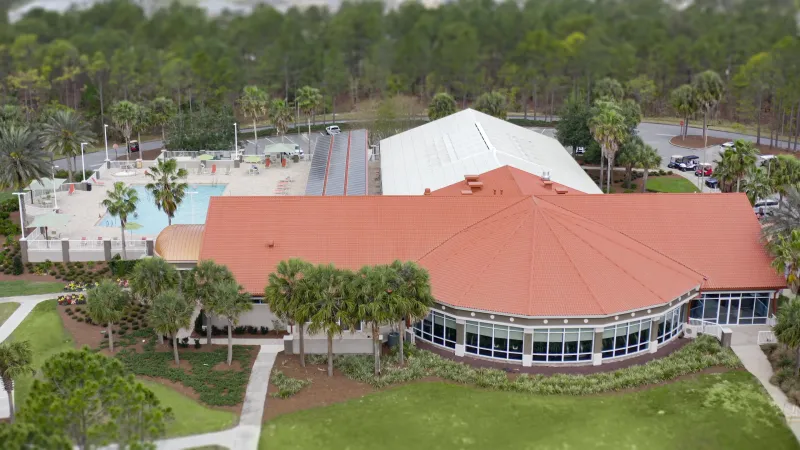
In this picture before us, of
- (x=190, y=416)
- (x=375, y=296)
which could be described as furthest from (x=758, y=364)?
(x=190, y=416)

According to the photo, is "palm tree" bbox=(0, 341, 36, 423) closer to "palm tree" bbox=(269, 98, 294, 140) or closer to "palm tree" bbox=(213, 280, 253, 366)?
"palm tree" bbox=(213, 280, 253, 366)

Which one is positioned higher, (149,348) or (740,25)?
(740,25)

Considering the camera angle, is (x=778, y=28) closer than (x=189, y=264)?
No

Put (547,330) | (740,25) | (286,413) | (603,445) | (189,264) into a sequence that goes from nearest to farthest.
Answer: (603,445), (286,413), (547,330), (189,264), (740,25)

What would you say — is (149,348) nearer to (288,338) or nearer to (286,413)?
(288,338)

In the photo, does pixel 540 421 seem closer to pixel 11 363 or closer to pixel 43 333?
pixel 11 363

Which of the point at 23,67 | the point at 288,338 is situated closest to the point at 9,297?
the point at 288,338

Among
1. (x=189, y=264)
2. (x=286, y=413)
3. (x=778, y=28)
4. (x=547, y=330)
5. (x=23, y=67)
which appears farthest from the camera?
(x=778, y=28)

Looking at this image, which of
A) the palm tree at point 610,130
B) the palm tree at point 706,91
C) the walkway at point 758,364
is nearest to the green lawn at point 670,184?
the palm tree at point 610,130

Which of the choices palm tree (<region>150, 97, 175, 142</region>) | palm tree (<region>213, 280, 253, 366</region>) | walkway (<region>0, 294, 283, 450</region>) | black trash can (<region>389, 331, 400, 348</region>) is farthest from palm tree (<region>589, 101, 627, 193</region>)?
palm tree (<region>150, 97, 175, 142</region>)
